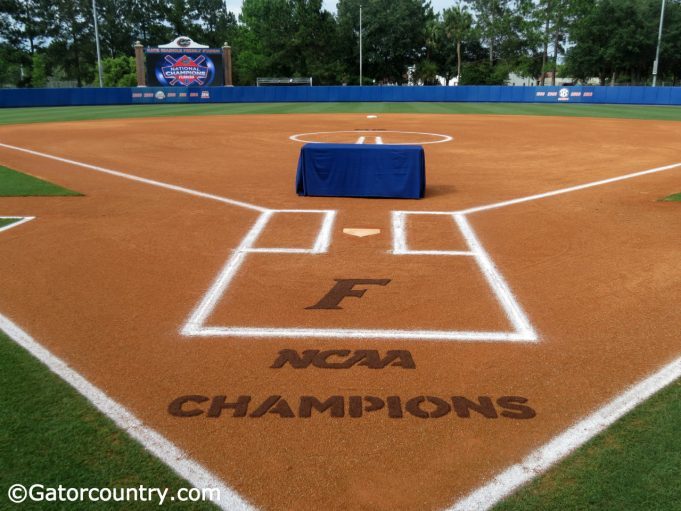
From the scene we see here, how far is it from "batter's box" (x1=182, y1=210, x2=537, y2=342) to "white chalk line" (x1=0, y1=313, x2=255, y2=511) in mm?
1214

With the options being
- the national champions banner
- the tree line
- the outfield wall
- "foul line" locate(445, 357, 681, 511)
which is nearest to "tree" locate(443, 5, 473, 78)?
the tree line

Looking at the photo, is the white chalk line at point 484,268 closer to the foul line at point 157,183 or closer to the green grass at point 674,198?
the foul line at point 157,183

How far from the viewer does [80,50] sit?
87750mm

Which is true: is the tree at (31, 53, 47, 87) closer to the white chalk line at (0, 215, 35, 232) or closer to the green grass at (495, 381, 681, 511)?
the white chalk line at (0, 215, 35, 232)

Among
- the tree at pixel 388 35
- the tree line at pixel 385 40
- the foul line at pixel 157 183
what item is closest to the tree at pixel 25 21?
the tree line at pixel 385 40

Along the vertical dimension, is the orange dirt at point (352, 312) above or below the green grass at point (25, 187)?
below

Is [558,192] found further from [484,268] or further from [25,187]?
[25,187]

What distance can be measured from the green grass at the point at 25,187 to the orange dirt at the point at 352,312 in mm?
431

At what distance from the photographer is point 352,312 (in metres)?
6.43

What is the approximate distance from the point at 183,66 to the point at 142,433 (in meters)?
49.9

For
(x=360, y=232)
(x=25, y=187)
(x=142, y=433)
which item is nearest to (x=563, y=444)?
(x=142, y=433)

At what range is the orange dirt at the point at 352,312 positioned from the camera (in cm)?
408

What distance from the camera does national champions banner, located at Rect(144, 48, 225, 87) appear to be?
→ 49.5 metres

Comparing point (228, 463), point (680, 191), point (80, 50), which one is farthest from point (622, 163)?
point (80, 50)
